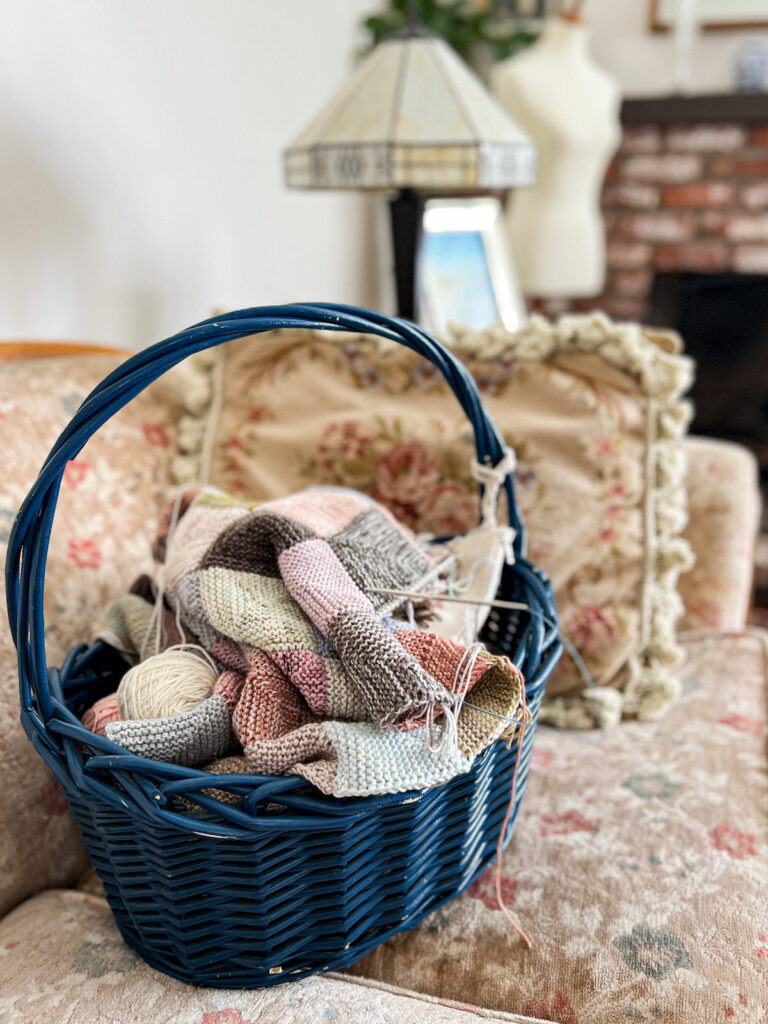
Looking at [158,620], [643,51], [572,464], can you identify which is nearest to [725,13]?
[643,51]

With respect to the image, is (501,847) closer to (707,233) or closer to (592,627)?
(592,627)

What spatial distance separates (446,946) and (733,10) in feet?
7.81

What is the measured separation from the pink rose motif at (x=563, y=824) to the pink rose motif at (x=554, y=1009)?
0.16 m

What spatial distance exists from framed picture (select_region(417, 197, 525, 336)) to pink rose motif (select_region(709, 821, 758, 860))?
1.36 meters

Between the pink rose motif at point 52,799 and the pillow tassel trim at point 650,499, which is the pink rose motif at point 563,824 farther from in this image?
the pink rose motif at point 52,799

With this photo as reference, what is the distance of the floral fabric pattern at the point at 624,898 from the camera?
0.58 metres

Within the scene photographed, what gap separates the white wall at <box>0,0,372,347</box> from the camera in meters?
0.98

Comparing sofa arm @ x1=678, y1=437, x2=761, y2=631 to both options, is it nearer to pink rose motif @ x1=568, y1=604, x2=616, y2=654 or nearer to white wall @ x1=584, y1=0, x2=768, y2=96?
pink rose motif @ x1=568, y1=604, x2=616, y2=654

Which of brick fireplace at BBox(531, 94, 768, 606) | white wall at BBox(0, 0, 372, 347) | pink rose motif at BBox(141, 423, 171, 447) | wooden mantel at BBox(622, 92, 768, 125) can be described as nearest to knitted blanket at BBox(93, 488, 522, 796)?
pink rose motif at BBox(141, 423, 171, 447)

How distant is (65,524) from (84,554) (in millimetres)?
33

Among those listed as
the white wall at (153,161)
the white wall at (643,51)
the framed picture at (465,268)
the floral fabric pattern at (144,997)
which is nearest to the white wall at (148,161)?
the white wall at (153,161)

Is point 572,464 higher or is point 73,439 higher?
point 73,439

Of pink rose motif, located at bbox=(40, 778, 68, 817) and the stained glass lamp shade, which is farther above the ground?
the stained glass lamp shade

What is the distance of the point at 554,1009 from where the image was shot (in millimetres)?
574
